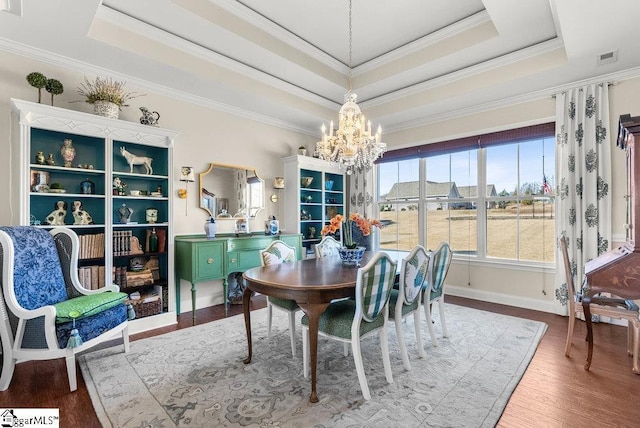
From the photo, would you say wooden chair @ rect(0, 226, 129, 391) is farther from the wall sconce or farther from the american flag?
the american flag

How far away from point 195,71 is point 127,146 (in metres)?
1.18

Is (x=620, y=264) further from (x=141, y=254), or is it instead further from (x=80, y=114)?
(x=80, y=114)

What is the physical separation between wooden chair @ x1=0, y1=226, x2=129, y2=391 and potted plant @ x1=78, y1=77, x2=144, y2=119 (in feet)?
4.19

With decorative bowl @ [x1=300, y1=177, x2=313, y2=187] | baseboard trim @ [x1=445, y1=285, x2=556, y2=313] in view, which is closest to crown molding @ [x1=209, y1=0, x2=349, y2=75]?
decorative bowl @ [x1=300, y1=177, x2=313, y2=187]

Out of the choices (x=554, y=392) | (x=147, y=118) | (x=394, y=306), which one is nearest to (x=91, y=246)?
(x=147, y=118)

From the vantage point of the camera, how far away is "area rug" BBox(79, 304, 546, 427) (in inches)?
70.5

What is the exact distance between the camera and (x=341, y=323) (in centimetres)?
206

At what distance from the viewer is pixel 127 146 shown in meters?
3.44

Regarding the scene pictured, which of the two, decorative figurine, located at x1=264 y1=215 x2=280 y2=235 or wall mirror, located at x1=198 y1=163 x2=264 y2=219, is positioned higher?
wall mirror, located at x1=198 y1=163 x2=264 y2=219

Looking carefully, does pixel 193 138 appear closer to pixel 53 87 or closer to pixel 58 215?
pixel 53 87

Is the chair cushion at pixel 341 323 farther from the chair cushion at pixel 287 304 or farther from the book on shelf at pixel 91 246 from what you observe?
the book on shelf at pixel 91 246

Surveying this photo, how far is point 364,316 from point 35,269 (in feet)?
8.56

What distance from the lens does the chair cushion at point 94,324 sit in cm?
212

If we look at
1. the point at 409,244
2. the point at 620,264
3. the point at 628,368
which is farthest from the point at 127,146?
the point at 628,368
